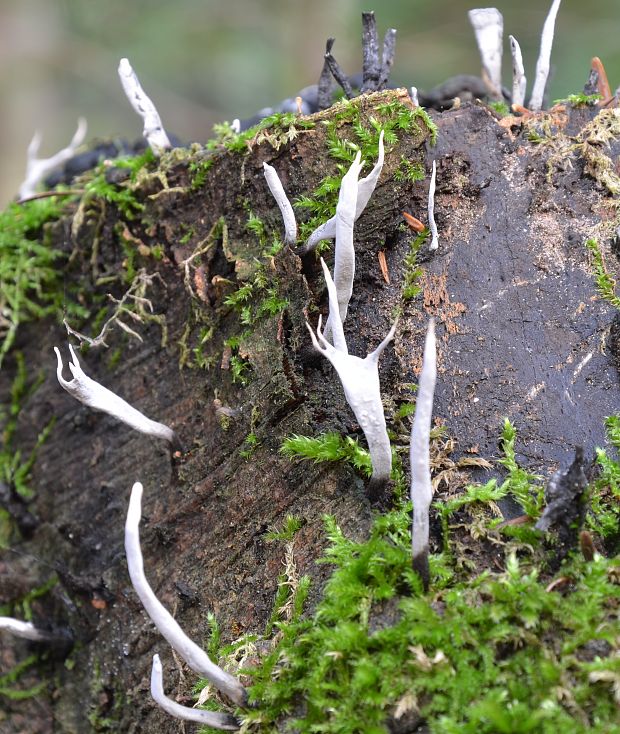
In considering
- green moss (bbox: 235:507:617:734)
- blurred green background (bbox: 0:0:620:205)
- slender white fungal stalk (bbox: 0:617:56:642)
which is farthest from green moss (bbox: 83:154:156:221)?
blurred green background (bbox: 0:0:620:205)

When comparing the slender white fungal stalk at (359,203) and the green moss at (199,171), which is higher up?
the green moss at (199,171)

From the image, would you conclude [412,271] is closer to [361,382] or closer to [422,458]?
[361,382]

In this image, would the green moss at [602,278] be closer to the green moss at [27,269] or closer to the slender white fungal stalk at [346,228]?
the slender white fungal stalk at [346,228]

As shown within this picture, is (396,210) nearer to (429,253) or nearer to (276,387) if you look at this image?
(429,253)

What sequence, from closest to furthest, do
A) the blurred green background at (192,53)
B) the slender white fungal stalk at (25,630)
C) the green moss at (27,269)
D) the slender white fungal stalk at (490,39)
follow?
the slender white fungal stalk at (25,630), the slender white fungal stalk at (490,39), the green moss at (27,269), the blurred green background at (192,53)

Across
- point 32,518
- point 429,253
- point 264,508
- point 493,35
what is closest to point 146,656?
point 264,508

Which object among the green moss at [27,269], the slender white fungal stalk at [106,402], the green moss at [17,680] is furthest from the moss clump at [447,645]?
the green moss at [27,269]
